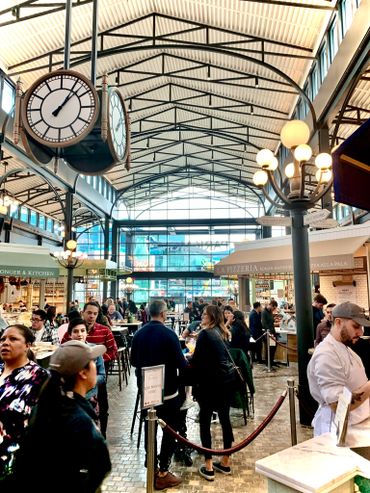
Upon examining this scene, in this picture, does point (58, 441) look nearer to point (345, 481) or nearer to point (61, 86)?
point (345, 481)

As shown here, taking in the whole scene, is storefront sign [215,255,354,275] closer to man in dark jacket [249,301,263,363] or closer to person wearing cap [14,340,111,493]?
man in dark jacket [249,301,263,363]

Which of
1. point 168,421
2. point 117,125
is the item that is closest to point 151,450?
point 168,421

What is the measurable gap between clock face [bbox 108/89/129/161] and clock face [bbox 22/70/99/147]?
0.15m

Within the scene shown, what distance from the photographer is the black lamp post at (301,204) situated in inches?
→ 176

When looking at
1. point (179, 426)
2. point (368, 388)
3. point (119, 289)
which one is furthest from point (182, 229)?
point (368, 388)

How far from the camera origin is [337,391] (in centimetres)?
214

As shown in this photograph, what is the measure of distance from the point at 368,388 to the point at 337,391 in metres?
0.19

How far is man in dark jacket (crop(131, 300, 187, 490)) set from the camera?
326cm

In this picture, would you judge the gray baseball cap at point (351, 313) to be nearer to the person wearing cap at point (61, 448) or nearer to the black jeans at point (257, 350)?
the person wearing cap at point (61, 448)

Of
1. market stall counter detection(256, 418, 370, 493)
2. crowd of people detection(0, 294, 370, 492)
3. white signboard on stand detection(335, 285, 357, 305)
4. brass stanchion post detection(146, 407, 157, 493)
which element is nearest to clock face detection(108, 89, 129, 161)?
crowd of people detection(0, 294, 370, 492)

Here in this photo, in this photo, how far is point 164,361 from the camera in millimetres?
3271

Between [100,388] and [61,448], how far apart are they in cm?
259

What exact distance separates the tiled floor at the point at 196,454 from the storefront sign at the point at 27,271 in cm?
554

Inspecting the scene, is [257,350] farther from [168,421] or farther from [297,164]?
[168,421]
